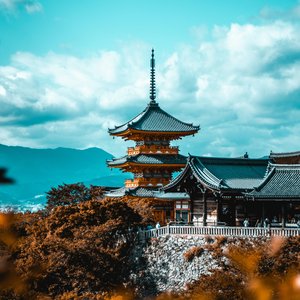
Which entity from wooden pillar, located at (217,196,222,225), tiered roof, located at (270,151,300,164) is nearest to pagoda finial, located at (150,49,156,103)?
tiered roof, located at (270,151,300,164)

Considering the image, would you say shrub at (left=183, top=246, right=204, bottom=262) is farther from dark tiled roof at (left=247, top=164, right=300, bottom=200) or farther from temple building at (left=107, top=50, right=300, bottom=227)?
dark tiled roof at (left=247, top=164, right=300, bottom=200)

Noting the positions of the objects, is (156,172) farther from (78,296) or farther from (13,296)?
(13,296)

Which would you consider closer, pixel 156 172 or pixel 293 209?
pixel 293 209

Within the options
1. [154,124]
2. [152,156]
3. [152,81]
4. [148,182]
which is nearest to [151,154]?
[152,156]

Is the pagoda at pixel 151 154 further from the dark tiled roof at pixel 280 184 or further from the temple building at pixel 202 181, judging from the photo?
the dark tiled roof at pixel 280 184

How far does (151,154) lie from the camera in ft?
151

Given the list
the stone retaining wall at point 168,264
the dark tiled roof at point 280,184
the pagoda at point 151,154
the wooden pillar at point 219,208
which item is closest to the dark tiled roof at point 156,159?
the pagoda at point 151,154

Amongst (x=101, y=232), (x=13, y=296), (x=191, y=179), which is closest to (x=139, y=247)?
(x=101, y=232)

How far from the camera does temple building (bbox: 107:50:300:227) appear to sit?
101 ft

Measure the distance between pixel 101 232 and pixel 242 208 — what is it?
7.78m

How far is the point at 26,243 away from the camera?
3053 cm

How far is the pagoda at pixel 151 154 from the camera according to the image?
45.3 m

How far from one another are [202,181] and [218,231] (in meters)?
3.99

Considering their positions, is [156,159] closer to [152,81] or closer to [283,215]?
[152,81]
